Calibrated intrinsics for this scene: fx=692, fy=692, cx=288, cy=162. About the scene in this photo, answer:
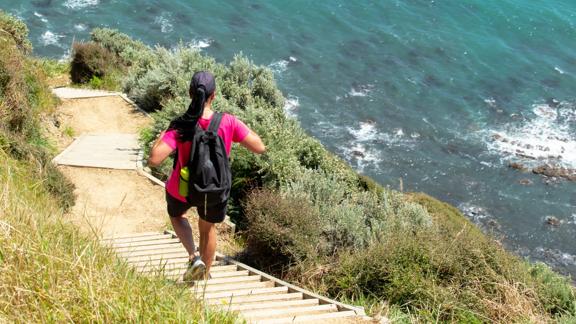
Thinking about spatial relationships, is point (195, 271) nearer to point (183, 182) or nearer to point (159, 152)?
point (183, 182)

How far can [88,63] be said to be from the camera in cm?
2236

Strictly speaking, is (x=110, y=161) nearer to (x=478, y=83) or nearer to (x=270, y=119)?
(x=270, y=119)

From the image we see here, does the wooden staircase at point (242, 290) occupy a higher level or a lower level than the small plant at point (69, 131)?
higher

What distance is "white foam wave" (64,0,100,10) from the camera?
3529cm

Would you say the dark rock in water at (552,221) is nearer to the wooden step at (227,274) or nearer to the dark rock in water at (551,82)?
the dark rock in water at (551,82)

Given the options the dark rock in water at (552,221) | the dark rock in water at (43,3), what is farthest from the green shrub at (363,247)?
the dark rock in water at (43,3)

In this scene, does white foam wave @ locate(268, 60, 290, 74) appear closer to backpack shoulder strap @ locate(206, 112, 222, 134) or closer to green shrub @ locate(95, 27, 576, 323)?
green shrub @ locate(95, 27, 576, 323)

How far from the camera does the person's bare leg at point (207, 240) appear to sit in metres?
7.25

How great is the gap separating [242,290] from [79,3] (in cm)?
3138

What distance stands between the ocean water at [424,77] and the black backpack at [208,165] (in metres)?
17.1

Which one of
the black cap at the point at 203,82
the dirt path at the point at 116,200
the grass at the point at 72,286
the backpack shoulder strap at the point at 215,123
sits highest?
the black cap at the point at 203,82

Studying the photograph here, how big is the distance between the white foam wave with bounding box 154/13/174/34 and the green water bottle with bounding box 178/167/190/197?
2793 cm

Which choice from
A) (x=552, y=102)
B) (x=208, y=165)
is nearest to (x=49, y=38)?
(x=552, y=102)

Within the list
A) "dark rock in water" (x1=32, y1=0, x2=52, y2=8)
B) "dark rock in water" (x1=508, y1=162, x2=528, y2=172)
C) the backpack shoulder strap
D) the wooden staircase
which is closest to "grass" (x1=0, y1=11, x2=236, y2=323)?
the wooden staircase
